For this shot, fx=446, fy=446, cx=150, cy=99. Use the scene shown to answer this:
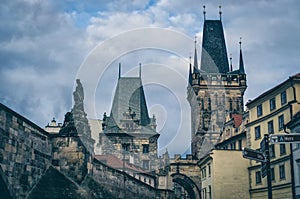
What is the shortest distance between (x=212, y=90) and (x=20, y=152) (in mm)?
63654

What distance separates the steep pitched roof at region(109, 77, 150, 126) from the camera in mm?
80250

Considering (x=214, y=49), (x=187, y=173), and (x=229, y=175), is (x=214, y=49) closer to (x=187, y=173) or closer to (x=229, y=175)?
(x=187, y=173)

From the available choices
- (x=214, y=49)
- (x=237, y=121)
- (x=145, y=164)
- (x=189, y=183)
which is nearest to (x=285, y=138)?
(x=237, y=121)

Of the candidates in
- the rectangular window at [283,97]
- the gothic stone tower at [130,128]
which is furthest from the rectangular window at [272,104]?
the gothic stone tower at [130,128]

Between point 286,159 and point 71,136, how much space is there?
21369mm

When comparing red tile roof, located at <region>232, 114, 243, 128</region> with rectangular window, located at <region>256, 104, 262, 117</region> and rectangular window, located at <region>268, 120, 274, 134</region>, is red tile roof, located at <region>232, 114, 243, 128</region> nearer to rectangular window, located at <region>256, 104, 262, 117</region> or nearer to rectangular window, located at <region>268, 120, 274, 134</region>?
rectangular window, located at <region>256, 104, 262, 117</region>

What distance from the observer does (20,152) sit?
13328mm

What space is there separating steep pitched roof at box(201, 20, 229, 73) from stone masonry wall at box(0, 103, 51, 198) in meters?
66.5

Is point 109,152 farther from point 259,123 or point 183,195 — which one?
point 259,123

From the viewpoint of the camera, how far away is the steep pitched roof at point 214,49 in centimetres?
8038

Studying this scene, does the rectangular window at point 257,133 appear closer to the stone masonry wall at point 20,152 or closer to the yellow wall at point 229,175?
the yellow wall at point 229,175

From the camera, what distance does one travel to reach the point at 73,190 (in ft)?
52.2

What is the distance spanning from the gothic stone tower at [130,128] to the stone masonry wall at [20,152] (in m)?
53.7

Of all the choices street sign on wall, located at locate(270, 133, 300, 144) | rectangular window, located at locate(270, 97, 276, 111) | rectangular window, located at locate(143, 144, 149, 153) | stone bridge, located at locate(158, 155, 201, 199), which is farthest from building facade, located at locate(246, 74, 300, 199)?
rectangular window, located at locate(143, 144, 149, 153)
